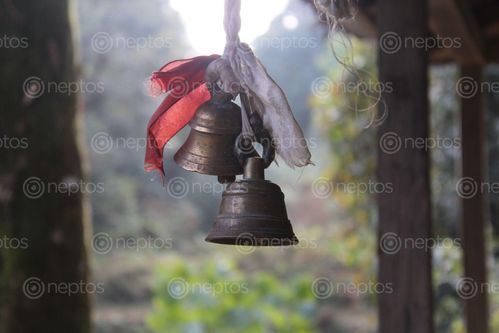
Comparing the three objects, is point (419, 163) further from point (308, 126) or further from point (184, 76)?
point (308, 126)

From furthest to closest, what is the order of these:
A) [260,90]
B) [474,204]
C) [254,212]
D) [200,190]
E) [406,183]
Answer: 1. [200,190]
2. [474,204]
3. [406,183]
4. [254,212]
5. [260,90]

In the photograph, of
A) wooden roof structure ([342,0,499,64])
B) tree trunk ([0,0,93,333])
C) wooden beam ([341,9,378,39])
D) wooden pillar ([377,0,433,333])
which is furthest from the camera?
wooden beam ([341,9,378,39])

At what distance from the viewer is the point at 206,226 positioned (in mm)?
18422

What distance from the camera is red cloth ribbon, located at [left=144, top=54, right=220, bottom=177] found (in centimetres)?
182

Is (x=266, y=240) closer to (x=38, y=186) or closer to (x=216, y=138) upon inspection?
(x=216, y=138)

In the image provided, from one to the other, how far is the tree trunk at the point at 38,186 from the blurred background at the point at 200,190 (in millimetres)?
12

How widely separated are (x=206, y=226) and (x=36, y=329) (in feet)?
47.1

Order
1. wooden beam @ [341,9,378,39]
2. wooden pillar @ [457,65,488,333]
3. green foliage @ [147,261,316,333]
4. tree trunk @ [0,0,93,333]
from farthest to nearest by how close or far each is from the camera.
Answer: green foliage @ [147,261,316,333] < wooden pillar @ [457,65,488,333] < wooden beam @ [341,9,378,39] < tree trunk @ [0,0,93,333]

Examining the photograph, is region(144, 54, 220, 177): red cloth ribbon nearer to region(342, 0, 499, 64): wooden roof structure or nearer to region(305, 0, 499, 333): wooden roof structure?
region(305, 0, 499, 333): wooden roof structure

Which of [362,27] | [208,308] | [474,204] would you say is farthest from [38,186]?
[208,308]

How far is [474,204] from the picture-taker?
4.90 m

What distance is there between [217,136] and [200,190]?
47.9 ft

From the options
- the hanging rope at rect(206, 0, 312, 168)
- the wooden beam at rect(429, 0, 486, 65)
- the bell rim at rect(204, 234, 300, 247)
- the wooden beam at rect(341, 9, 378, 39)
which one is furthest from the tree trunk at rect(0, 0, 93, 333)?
the hanging rope at rect(206, 0, 312, 168)

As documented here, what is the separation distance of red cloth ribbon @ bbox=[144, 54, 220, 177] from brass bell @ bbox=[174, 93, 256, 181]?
31 millimetres
